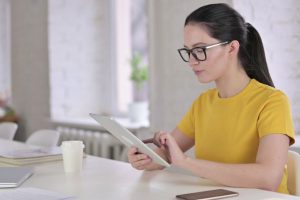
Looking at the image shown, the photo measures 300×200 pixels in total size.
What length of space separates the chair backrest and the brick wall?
101 centimetres

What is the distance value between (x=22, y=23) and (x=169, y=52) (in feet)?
6.24

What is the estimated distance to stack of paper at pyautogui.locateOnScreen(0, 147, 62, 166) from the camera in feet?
6.68

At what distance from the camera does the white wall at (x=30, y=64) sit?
4355 millimetres

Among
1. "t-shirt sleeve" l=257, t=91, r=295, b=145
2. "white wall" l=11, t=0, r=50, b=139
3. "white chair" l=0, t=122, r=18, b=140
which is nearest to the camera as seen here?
"t-shirt sleeve" l=257, t=91, r=295, b=145

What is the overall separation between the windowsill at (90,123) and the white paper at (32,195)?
193 centimetres

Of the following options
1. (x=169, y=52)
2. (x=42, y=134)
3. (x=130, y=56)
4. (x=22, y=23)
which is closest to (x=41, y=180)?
(x=42, y=134)

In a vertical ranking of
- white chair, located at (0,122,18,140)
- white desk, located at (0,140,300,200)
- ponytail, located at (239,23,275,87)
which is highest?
ponytail, located at (239,23,275,87)

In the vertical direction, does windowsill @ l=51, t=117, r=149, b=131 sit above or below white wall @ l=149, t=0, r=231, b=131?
below

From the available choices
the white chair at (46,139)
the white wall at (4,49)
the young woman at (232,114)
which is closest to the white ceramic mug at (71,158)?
the young woman at (232,114)

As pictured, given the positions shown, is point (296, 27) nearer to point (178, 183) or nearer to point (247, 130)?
point (247, 130)

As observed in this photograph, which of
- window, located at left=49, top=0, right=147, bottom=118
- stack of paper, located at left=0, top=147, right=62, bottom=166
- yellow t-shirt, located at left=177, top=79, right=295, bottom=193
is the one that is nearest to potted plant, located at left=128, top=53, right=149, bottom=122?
window, located at left=49, top=0, right=147, bottom=118

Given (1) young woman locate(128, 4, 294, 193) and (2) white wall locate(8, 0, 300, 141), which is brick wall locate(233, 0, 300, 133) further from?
(1) young woman locate(128, 4, 294, 193)

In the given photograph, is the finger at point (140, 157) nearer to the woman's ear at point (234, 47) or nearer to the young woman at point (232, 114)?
the young woman at point (232, 114)

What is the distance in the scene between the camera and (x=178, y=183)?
1.61 m
